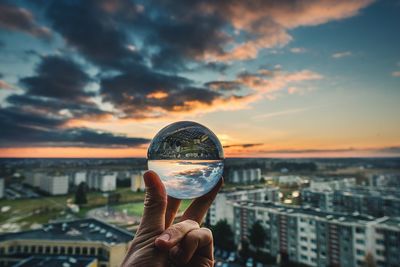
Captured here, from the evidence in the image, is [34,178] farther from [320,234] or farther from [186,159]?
[186,159]

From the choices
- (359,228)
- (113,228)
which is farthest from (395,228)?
(113,228)

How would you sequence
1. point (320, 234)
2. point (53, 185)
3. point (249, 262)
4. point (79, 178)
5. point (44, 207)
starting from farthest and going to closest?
1. point (79, 178)
2. point (53, 185)
3. point (44, 207)
4. point (249, 262)
5. point (320, 234)

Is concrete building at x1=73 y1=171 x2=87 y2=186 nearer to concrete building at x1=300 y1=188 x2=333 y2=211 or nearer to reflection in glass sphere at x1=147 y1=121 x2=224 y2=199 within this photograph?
concrete building at x1=300 y1=188 x2=333 y2=211

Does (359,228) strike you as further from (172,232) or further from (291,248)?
(172,232)

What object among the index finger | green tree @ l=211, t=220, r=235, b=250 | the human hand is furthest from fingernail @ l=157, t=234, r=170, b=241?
green tree @ l=211, t=220, r=235, b=250

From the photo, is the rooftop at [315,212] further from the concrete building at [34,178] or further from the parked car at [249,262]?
the concrete building at [34,178]

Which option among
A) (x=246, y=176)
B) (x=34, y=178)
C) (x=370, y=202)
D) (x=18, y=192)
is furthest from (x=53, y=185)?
(x=370, y=202)
